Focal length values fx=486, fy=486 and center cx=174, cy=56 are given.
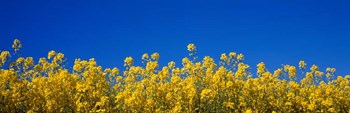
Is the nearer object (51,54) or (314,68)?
(51,54)

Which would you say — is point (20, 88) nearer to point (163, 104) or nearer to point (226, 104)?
point (163, 104)

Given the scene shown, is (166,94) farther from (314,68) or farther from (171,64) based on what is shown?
(314,68)

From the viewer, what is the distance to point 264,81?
1434cm

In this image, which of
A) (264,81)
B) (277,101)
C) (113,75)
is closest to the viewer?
(277,101)

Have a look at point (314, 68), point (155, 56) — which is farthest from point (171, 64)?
point (314, 68)

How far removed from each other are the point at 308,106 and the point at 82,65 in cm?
665

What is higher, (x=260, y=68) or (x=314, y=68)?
(x=314, y=68)

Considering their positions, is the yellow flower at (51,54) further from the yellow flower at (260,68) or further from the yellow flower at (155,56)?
the yellow flower at (260,68)

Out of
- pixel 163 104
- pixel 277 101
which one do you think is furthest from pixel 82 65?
pixel 277 101

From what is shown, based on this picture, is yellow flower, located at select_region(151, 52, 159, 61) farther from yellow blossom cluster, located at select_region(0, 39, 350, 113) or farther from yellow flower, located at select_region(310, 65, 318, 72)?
yellow flower, located at select_region(310, 65, 318, 72)

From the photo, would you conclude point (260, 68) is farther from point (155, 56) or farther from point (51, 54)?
point (51, 54)

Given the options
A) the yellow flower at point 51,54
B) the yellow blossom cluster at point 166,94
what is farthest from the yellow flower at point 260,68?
the yellow flower at point 51,54

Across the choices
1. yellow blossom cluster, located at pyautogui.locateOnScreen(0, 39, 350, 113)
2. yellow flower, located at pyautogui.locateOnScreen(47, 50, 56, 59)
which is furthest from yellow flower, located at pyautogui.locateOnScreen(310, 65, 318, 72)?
yellow flower, located at pyautogui.locateOnScreen(47, 50, 56, 59)

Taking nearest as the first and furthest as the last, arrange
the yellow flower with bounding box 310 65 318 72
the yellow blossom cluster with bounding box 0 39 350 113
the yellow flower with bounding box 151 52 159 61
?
the yellow blossom cluster with bounding box 0 39 350 113
the yellow flower with bounding box 151 52 159 61
the yellow flower with bounding box 310 65 318 72
